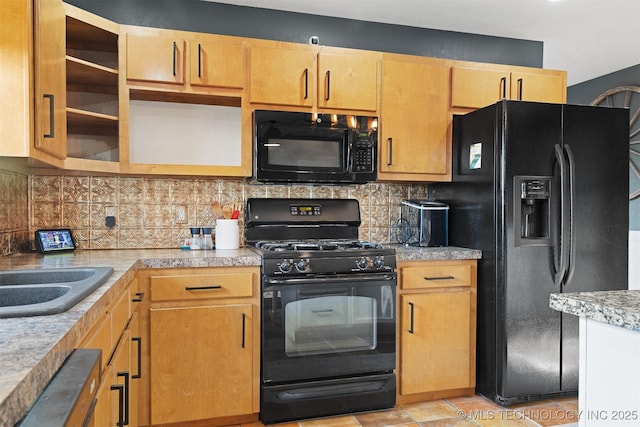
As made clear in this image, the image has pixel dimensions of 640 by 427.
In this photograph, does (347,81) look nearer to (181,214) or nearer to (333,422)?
(181,214)

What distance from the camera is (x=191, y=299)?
7.44ft

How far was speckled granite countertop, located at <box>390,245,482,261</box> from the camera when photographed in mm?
2602

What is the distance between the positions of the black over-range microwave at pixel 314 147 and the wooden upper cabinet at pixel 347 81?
0.09m

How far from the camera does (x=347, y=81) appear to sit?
2795 mm

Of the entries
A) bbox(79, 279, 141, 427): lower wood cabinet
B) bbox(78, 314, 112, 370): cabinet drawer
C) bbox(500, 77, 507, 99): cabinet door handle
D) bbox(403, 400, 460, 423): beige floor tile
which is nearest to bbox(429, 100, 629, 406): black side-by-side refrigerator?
bbox(403, 400, 460, 423): beige floor tile

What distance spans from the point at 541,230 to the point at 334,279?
4.18ft

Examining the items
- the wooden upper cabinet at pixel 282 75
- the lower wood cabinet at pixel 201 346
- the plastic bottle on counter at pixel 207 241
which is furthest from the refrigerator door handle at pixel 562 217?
the plastic bottle on counter at pixel 207 241

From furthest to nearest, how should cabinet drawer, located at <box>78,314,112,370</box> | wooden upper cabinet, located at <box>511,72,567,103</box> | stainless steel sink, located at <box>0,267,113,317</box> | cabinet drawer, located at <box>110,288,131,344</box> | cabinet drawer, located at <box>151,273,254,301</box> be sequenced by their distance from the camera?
wooden upper cabinet, located at <box>511,72,567,103</box> < cabinet drawer, located at <box>151,273,254,301</box> < cabinet drawer, located at <box>110,288,131,344</box> < cabinet drawer, located at <box>78,314,112,370</box> < stainless steel sink, located at <box>0,267,113,317</box>

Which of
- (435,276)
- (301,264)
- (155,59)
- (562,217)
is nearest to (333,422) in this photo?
(301,264)

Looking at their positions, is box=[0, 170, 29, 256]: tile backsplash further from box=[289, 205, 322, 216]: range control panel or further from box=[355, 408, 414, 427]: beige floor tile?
box=[355, 408, 414, 427]: beige floor tile

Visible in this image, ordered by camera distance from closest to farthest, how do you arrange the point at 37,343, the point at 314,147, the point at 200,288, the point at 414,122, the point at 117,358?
1. the point at 37,343
2. the point at 117,358
3. the point at 200,288
4. the point at 314,147
5. the point at 414,122

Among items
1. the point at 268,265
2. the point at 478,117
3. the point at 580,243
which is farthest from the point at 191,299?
the point at 580,243

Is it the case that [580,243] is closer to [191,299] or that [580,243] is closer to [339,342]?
[339,342]

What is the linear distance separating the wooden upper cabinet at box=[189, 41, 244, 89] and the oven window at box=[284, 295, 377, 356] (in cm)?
131
